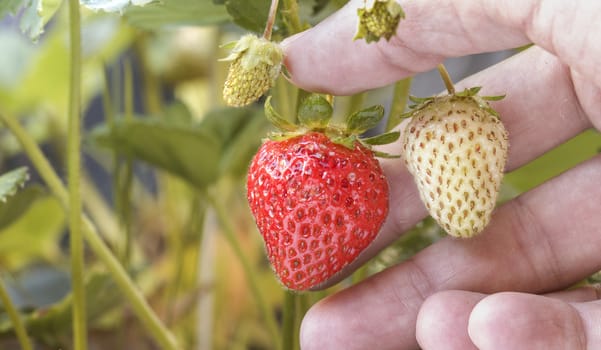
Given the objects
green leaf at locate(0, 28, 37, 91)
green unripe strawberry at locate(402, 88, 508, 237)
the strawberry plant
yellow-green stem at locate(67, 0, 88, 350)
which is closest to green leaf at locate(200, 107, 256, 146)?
the strawberry plant

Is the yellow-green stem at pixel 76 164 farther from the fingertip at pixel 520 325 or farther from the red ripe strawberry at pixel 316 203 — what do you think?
the fingertip at pixel 520 325

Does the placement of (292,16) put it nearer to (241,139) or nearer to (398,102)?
(398,102)

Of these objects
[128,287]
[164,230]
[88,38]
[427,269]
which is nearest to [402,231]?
[427,269]

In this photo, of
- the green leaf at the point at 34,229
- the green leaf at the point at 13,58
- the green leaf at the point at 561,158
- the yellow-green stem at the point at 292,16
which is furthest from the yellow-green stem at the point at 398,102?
the green leaf at the point at 13,58

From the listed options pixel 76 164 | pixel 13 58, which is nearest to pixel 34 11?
pixel 76 164

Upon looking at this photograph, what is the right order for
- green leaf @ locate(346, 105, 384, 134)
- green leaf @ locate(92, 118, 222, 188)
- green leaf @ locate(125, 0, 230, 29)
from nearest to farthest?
1. green leaf @ locate(346, 105, 384, 134)
2. green leaf @ locate(125, 0, 230, 29)
3. green leaf @ locate(92, 118, 222, 188)

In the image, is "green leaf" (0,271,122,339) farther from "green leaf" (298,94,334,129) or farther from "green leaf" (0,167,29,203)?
Answer: "green leaf" (298,94,334,129)

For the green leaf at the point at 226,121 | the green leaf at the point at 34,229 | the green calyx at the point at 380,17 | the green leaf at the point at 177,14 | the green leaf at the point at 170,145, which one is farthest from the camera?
the green leaf at the point at 34,229
